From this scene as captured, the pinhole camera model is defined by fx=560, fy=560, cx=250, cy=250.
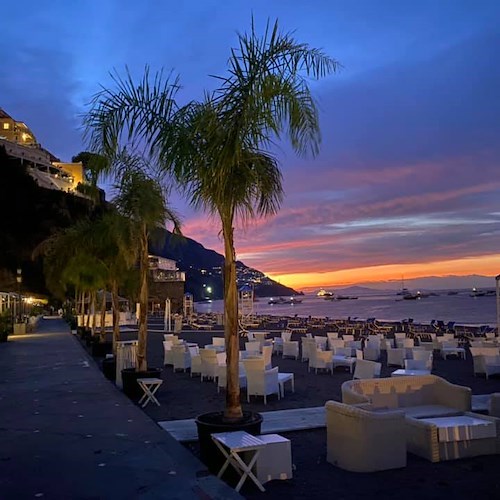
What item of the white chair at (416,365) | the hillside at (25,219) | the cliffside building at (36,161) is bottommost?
the white chair at (416,365)

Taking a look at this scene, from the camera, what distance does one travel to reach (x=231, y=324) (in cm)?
574

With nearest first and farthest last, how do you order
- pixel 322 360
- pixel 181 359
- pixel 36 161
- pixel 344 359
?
pixel 322 360, pixel 344 359, pixel 181 359, pixel 36 161

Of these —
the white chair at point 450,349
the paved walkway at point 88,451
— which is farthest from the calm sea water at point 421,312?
the paved walkway at point 88,451

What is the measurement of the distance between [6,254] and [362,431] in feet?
180

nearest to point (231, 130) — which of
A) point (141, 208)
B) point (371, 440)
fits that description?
point (371, 440)

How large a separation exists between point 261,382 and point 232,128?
549cm

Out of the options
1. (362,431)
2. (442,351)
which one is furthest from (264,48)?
(442,351)

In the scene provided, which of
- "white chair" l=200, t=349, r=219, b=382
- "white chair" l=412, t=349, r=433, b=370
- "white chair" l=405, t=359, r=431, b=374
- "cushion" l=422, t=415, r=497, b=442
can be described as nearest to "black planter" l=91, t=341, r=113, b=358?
"white chair" l=200, t=349, r=219, b=382

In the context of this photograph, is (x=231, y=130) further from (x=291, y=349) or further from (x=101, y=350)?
(x=101, y=350)

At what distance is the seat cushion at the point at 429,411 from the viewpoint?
6520 millimetres

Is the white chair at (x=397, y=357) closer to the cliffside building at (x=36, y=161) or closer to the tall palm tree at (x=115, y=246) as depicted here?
the tall palm tree at (x=115, y=246)

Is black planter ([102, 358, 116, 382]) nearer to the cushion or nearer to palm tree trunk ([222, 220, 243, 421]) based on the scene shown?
palm tree trunk ([222, 220, 243, 421])

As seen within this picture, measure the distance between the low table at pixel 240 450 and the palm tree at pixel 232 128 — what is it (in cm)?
59

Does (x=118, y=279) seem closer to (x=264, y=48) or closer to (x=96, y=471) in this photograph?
(x=96, y=471)
